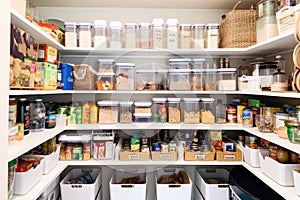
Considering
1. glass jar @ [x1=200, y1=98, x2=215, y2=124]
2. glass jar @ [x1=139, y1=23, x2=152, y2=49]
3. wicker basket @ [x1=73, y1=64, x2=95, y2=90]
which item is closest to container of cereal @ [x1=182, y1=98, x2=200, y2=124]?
glass jar @ [x1=200, y1=98, x2=215, y2=124]

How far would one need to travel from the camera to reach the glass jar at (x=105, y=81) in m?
1.85

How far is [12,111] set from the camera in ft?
3.90

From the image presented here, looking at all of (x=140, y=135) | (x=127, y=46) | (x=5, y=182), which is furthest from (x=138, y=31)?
(x=5, y=182)

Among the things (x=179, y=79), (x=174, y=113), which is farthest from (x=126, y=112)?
(x=179, y=79)

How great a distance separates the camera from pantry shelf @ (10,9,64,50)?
1.05m

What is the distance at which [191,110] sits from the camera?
188 cm

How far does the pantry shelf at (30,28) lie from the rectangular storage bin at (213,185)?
1597 mm

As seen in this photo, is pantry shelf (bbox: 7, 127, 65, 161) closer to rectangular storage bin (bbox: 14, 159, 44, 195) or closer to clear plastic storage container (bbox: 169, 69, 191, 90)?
rectangular storage bin (bbox: 14, 159, 44, 195)

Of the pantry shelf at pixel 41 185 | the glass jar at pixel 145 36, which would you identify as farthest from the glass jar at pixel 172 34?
the pantry shelf at pixel 41 185

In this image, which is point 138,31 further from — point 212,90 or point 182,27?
point 212,90

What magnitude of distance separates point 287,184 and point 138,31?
1.48 meters

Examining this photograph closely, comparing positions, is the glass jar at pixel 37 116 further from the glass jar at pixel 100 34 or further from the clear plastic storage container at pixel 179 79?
the clear plastic storage container at pixel 179 79

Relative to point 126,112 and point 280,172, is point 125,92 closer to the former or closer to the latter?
point 126,112

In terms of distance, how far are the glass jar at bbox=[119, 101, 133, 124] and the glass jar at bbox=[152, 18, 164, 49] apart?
525 mm
